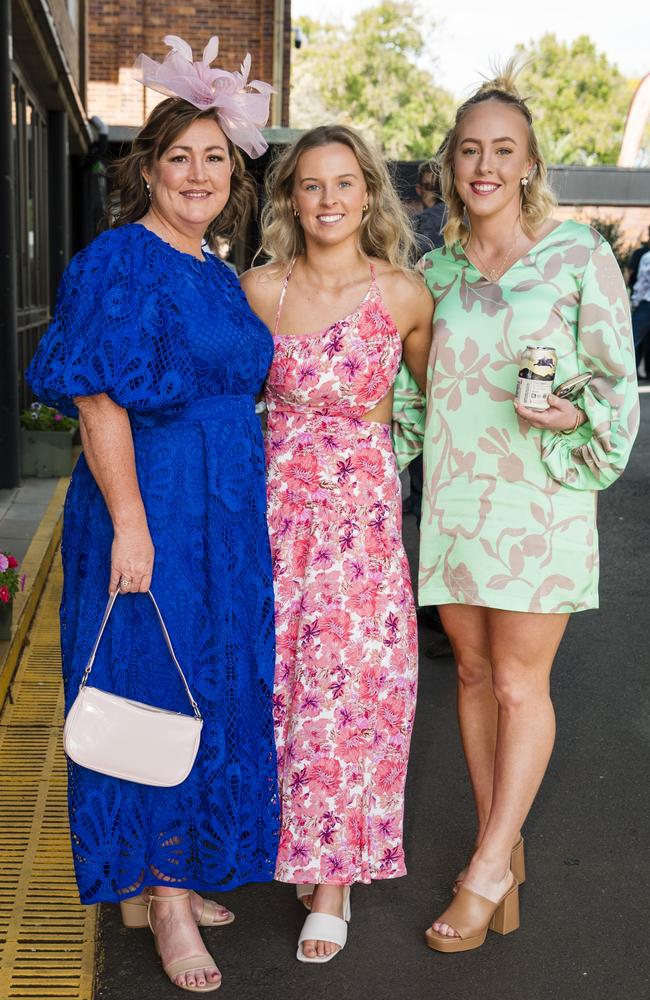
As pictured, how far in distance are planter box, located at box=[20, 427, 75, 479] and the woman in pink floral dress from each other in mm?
6339

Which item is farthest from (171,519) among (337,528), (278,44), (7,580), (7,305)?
(278,44)

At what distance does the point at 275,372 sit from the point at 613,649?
336 centimetres

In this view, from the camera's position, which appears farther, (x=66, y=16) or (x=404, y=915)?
(x=66, y=16)

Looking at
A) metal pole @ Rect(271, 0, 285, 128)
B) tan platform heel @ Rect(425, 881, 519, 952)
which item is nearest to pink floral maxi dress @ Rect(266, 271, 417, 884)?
tan platform heel @ Rect(425, 881, 519, 952)

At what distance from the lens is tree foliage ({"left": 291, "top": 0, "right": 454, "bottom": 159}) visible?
6234cm

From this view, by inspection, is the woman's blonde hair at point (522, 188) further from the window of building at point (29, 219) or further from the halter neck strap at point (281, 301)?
the window of building at point (29, 219)

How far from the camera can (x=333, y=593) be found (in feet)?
10.7

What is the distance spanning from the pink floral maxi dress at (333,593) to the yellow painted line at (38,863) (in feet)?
Answer: 2.06

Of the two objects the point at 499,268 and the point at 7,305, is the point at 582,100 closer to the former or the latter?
the point at 7,305

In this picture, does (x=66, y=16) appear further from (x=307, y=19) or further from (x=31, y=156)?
(x=307, y=19)

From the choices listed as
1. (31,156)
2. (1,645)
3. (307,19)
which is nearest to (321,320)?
(1,645)

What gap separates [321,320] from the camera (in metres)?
3.27

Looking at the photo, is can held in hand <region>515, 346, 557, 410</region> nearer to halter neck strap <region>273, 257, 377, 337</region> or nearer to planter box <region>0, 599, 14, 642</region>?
halter neck strap <region>273, 257, 377, 337</region>

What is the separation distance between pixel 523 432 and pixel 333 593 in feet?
2.34
